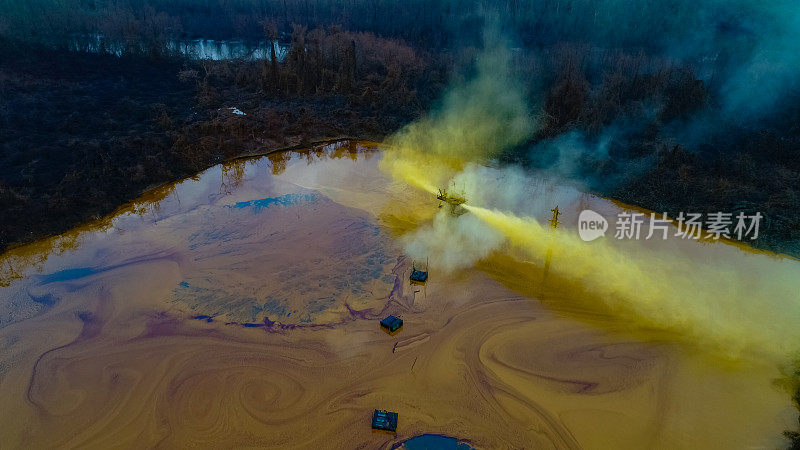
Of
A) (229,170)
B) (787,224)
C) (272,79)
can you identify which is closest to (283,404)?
(229,170)

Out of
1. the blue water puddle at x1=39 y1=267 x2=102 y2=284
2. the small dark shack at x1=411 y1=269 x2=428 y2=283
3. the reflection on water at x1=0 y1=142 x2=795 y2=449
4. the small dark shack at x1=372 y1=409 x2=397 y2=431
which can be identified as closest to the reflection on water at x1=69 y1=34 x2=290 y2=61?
the blue water puddle at x1=39 y1=267 x2=102 y2=284

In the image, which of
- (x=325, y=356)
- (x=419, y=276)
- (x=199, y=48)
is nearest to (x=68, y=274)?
(x=325, y=356)

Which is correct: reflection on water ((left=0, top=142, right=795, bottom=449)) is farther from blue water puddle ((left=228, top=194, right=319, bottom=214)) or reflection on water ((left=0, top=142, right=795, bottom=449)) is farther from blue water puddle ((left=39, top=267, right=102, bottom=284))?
blue water puddle ((left=228, top=194, right=319, bottom=214))

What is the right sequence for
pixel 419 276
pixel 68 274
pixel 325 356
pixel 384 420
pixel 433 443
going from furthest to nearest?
pixel 68 274, pixel 419 276, pixel 325 356, pixel 384 420, pixel 433 443

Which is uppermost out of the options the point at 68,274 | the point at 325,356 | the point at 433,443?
the point at 68,274

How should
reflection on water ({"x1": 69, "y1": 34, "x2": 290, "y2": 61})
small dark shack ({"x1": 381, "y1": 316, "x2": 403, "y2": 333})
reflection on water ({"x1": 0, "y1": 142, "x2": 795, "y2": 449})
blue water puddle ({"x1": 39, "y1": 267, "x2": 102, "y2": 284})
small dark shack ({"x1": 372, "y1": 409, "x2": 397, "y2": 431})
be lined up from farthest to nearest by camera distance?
reflection on water ({"x1": 69, "y1": 34, "x2": 290, "y2": 61}), blue water puddle ({"x1": 39, "y1": 267, "x2": 102, "y2": 284}), small dark shack ({"x1": 381, "y1": 316, "x2": 403, "y2": 333}), reflection on water ({"x1": 0, "y1": 142, "x2": 795, "y2": 449}), small dark shack ({"x1": 372, "y1": 409, "x2": 397, "y2": 431})

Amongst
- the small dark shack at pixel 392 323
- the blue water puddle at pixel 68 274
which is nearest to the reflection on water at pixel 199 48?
the blue water puddle at pixel 68 274

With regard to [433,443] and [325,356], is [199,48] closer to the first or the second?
[325,356]
